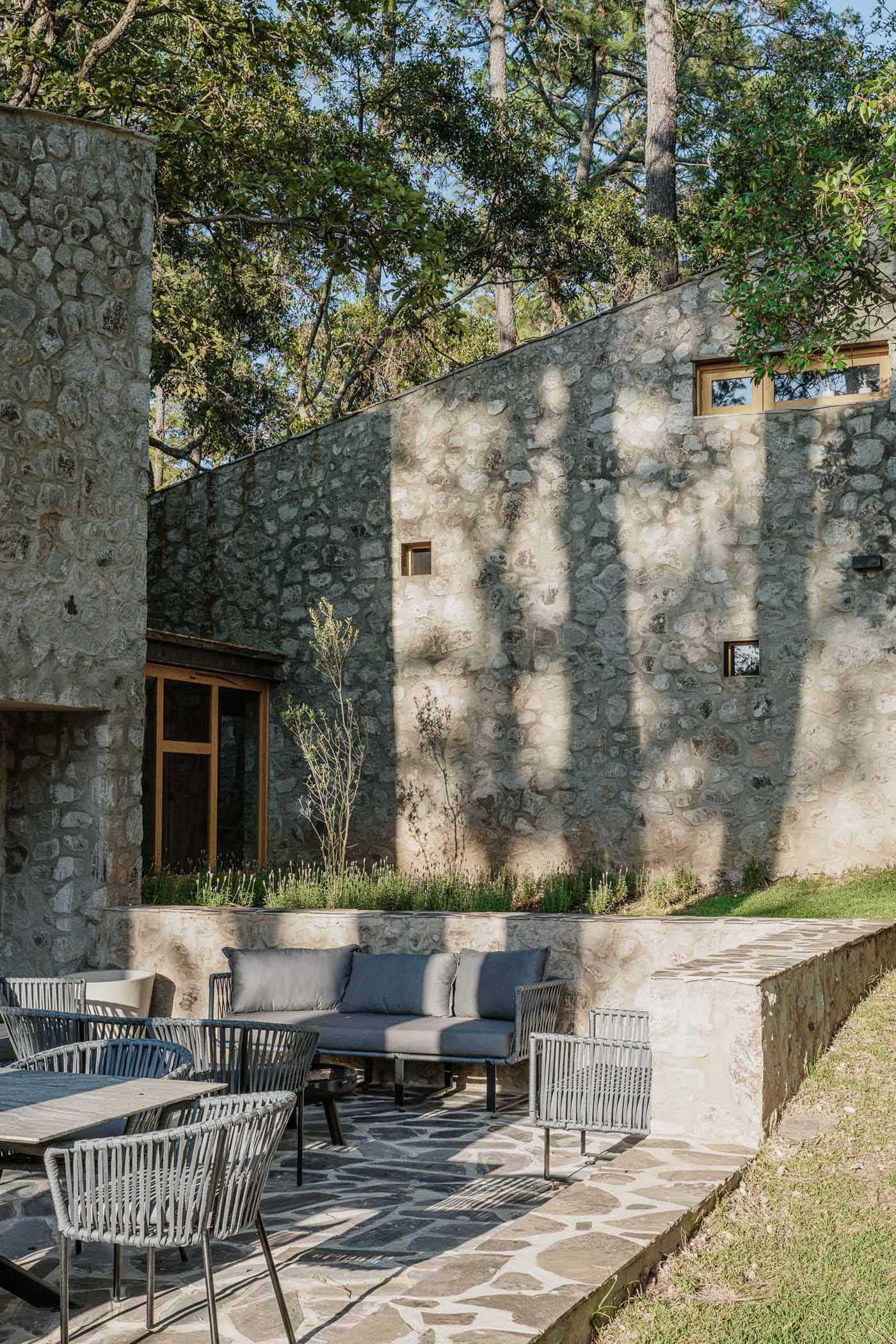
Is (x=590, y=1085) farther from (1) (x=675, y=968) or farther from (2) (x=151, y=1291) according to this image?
(2) (x=151, y=1291)

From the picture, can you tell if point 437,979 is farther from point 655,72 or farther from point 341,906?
point 655,72

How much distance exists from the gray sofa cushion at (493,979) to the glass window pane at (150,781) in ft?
13.0

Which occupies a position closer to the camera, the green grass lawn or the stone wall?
the stone wall

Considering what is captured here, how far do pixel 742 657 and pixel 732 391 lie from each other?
2.30 metres

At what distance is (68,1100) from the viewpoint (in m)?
4.00

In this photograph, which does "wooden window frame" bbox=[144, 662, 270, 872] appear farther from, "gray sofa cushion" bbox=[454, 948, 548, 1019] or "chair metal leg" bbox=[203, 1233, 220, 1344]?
"chair metal leg" bbox=[203, 1233, 220, 1344]

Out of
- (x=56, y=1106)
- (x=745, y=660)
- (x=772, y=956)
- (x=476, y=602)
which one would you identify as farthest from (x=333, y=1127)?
(x=476, y=602)

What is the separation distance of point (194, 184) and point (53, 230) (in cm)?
430

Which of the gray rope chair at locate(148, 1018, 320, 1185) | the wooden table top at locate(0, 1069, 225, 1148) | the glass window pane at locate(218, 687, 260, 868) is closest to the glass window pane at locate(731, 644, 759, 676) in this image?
the glass window pane at locate(218, 687, 260, 868)

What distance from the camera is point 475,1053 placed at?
267 inches

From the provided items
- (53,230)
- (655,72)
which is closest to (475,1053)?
(53,230)

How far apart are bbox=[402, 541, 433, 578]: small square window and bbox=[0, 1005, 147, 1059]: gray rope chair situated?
22.5 feet

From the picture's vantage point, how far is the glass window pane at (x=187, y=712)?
1102 centimetres

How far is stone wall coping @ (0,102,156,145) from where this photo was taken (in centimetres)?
821
